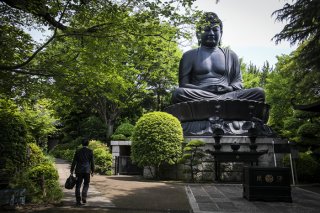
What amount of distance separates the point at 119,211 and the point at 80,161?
5.55 feet

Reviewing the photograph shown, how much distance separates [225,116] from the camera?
14.9 meters

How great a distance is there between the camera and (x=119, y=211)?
643 centimetres

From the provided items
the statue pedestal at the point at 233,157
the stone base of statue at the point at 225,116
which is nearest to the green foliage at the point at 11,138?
the statue pedestal at the point at 233,157

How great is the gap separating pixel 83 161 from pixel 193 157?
5340mm

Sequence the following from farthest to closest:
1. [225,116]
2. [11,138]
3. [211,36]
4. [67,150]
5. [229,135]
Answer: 1. [67,150]
2. [211,36]
3. [225,116]
4. [229,135]
5. [11,138]

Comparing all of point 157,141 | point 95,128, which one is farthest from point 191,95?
point 95,128

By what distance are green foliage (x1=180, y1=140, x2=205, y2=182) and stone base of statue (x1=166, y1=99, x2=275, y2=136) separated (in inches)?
87.1

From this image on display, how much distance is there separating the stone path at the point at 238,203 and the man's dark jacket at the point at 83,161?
253 cm

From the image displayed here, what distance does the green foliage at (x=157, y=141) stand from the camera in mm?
12078

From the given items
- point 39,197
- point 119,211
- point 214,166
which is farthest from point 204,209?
point 214,166

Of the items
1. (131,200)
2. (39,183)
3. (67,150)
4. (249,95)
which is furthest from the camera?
(67,150)

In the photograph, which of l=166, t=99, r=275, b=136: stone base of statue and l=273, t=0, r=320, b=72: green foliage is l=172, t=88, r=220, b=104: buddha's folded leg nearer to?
l=166, t=99, r=275, b=136: stone base of statue

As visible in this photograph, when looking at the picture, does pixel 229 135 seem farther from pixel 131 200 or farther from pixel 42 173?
pixel 42 173

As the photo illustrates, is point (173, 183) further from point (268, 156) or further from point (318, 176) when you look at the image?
point (318, 176)
